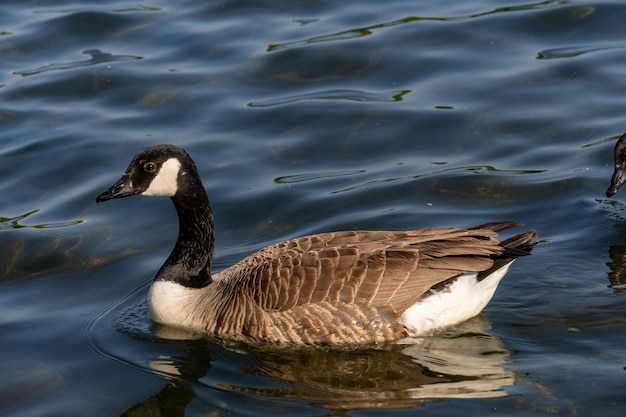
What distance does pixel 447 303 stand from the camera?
28.6 ft

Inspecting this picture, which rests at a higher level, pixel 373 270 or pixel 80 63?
pixel 80 63

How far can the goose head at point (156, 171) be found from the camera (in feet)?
30.0

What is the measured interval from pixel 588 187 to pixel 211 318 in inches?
183

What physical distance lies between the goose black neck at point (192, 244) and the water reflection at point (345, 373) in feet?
2.11

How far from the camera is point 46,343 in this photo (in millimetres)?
9047

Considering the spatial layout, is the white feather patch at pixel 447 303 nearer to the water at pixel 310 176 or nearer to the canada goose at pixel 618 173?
the water at pixel 310 176

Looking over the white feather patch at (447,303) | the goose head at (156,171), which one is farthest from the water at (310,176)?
the goose head at (156,171)

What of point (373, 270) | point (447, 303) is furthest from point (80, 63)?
point (447, 303)

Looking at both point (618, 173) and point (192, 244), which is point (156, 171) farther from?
point (618, 173)

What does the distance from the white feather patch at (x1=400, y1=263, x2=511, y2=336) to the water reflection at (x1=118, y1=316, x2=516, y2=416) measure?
0.13 meters

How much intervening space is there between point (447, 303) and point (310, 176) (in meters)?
3.67

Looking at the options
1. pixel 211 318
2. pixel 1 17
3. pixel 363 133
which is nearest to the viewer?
pixel 211 318

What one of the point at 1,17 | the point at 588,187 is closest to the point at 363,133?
the point at 588,187

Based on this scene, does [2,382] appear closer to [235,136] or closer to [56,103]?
[235,136]
